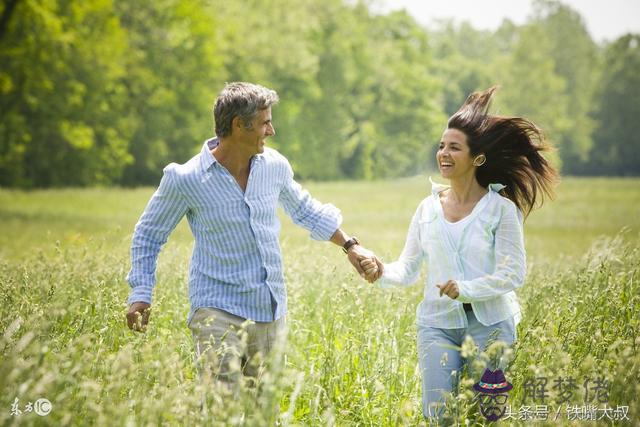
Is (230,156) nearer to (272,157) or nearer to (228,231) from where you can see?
(272,157)

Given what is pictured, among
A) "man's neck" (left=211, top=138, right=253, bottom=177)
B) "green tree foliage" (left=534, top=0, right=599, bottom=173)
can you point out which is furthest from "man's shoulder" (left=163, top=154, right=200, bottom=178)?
"green tree foliage" (left=534, top=0, right=599, bottom=173)

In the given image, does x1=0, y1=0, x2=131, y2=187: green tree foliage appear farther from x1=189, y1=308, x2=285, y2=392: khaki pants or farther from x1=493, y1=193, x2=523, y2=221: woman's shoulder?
x1=493, y1=193, x2=523, y2=221: woman's shoulder

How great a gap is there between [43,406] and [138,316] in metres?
0.96

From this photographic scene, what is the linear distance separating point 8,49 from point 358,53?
41779 millimetres

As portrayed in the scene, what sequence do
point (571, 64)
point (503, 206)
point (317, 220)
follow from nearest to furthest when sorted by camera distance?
point (503, 206) → point (317, 220) → point (571, 64)

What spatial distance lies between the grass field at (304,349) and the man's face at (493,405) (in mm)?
89

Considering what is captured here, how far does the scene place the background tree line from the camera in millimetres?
30953

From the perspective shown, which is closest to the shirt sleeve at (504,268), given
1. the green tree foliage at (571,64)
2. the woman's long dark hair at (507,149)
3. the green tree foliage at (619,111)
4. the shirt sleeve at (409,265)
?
the woman's long dark hair at (507,149)

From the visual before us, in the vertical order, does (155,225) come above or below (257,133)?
below

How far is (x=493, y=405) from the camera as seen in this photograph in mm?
4262

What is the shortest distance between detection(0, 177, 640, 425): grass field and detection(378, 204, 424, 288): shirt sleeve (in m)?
0.33

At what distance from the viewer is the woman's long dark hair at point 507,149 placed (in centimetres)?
492

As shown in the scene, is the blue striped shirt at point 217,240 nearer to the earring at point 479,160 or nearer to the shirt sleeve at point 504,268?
the shirt sleeve at point 504,268

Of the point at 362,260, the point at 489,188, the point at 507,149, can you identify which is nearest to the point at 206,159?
the point at 362,260
